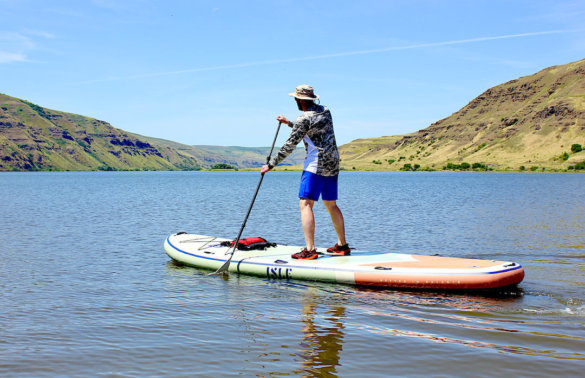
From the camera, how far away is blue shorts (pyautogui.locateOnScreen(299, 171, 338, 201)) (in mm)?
10898

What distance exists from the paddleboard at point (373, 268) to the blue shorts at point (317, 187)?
1.46 metres

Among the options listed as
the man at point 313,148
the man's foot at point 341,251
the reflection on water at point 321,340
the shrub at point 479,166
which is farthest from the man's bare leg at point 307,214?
the shrub at point 479,166

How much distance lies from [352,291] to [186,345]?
4.16 metres

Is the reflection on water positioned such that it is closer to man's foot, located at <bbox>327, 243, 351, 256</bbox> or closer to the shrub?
man's foot, located at <bbox>327, 243, 351, 256</bbox>

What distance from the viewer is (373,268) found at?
10.6 meters

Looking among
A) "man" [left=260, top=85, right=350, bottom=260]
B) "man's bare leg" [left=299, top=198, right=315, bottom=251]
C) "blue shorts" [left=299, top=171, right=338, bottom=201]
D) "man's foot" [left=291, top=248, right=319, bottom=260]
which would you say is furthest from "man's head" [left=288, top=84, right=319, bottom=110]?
"man's foot" [left=291, top=248, right=319, bottom=260]

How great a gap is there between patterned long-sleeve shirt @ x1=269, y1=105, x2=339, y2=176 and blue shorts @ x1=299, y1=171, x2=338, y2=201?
12cm

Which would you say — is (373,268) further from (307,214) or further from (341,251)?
(307,214)

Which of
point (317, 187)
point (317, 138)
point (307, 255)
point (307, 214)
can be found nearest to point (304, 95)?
point (317, 138)

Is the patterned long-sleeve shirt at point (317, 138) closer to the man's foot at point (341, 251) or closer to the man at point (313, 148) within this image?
the man at point (313, 148)

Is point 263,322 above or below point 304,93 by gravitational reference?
below

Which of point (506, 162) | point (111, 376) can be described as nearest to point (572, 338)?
point (111, 376)

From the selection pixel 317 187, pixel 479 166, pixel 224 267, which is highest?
pixel 479 166

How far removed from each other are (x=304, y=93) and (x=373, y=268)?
3.88 meters
